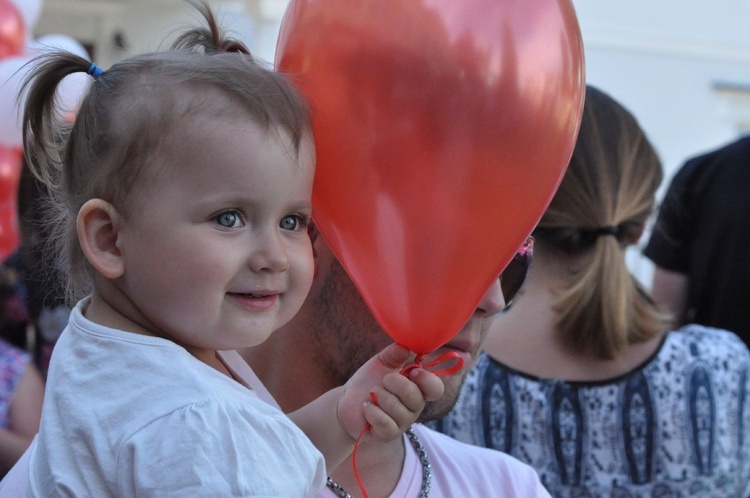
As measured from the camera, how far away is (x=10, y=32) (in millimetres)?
3602

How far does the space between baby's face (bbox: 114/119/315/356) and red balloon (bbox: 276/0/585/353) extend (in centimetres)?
13

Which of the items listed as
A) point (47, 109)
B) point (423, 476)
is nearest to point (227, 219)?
point (47, 109)

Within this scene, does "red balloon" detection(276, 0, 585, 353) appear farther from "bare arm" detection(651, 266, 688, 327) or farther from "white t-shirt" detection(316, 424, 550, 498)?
"bare arm" detection(651, 266, 688, 327)

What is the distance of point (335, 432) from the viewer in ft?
4.38

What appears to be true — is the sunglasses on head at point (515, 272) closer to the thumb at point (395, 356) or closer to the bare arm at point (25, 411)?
the thumb at point (395, 356)

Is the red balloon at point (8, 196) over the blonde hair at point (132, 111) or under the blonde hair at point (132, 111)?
under

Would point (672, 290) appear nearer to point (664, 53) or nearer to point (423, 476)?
point (423, 476)

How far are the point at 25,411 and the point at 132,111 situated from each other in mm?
1855

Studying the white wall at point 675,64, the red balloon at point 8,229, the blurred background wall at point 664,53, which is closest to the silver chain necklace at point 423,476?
the red balloon at point 8,229

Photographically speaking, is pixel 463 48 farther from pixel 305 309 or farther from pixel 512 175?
pixel 305 309

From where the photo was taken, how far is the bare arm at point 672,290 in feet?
10.3

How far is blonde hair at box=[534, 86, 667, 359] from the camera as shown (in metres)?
2.12

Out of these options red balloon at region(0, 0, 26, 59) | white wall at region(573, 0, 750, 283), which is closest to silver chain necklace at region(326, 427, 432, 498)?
red balloon at region(0, 0, 26, 59)

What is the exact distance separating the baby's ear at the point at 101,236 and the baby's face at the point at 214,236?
0.05ft
